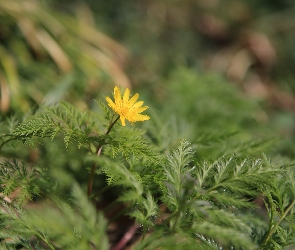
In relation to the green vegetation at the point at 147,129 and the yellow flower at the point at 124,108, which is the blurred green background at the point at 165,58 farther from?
the yellow flower at the point at 124,108

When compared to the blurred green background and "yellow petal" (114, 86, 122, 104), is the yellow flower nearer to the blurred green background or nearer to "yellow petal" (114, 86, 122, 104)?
"yellow petal" (114, 86, 122, 104)

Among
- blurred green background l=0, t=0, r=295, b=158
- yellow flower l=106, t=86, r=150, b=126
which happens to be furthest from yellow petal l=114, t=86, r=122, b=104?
blurred green background l=0, t=0, r=295, b=158

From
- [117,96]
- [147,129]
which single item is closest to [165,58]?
[147,129]

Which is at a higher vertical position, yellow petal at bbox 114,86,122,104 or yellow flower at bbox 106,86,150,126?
yellow petal at bbox 114,86,122,104

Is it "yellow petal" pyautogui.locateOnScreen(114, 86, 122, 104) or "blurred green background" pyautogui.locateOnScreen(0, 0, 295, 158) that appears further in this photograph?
"blurred green background" pyautogui.locateOnScreen(0, 0, 295, 158)

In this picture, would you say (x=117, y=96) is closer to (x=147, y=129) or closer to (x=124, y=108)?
(x=124, y=108)

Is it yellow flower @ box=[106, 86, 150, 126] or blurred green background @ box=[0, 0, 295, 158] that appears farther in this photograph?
blurred green background @ box=[0, 0, 295, 158]

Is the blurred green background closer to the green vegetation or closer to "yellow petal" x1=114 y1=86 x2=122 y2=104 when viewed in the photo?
the green vegetation

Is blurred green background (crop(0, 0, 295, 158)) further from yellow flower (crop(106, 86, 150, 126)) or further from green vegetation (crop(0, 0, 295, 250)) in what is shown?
yellow flower (crop(106, 86, 150, 126))

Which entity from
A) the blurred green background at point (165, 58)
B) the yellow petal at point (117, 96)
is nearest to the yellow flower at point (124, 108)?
the yellow petal at point (117, 96)

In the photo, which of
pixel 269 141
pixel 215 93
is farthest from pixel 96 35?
pixel 269 141
